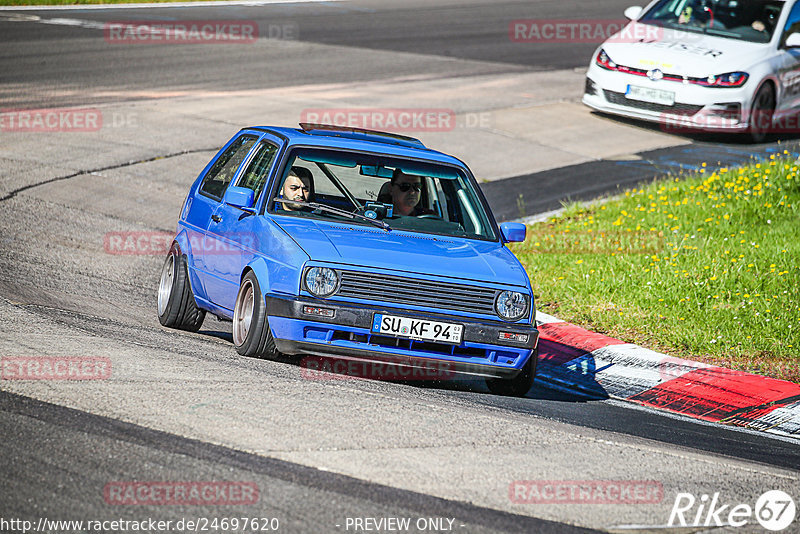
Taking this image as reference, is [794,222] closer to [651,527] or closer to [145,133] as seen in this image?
[651,527]

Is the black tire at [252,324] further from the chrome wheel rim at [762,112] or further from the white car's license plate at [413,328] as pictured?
the chrome wheel rim at [762,112]

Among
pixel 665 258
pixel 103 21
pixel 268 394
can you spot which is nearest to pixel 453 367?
pixel 268 394

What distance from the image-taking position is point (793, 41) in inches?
669

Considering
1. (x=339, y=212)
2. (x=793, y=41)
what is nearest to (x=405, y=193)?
(x=339, y=212)

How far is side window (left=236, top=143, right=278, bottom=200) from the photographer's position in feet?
26.3

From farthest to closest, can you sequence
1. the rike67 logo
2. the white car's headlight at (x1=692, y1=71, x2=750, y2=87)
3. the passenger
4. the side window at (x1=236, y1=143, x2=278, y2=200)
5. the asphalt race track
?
the white car's headlight at (x1=692, y1=71, x2=750, y2=87)
the side window at (x1=236, y1=143, x2=278, y2=200)
the passenger
the rike67 logo
the asphalt race track

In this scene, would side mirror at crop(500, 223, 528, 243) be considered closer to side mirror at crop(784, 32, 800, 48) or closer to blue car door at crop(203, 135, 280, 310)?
blue car door at crop(203, 135, 280, 310)

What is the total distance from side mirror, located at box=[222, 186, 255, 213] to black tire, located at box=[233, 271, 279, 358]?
57 centimetres

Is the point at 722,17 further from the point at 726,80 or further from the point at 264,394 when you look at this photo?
the point at 264,394

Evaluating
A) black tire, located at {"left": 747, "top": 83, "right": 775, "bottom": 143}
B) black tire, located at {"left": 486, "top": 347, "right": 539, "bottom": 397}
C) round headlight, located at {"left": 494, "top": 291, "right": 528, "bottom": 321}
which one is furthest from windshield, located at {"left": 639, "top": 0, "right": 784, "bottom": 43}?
round headlight, located at {"left": 494, "top": 291, "right": 528, "bottom": 321}

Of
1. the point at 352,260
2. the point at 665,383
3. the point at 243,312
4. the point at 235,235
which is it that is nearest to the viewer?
the point at 352,260

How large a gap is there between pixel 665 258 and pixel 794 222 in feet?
6.20

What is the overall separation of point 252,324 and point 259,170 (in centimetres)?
158

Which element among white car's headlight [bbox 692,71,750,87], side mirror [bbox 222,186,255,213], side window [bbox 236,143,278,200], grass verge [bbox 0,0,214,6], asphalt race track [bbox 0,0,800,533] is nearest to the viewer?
asphalt race track [bbox 0,0,800,533]
